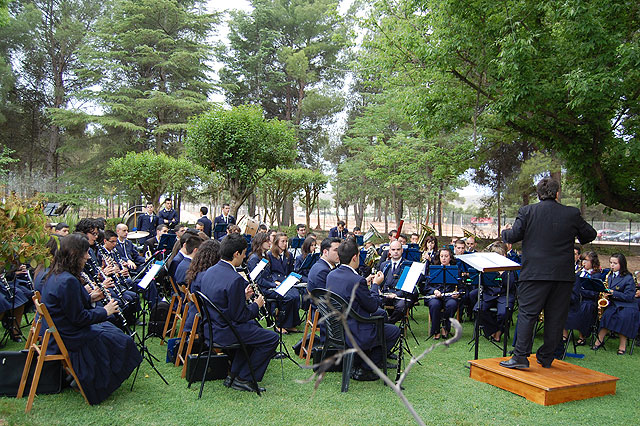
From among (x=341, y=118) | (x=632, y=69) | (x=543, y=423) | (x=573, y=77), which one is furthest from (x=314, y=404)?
(x=341, y=118)

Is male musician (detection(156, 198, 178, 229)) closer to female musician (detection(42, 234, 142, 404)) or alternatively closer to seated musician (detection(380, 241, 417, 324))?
seated musician (detection(380, 241, 417, 324))

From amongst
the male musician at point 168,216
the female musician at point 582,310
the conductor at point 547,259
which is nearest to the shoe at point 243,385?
the conductor at point 547,259

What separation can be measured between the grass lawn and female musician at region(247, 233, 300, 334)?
6.52ft

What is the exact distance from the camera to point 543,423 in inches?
168

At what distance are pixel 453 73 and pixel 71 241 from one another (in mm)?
8171

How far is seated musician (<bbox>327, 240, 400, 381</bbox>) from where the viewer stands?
4993 millimetres

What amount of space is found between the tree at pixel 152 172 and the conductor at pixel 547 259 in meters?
17.7

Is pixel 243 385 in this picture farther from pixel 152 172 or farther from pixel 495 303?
pixel 152 172

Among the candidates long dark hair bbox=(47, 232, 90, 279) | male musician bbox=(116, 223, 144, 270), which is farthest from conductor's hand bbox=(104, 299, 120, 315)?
male musician bbox=(116, 223, 144, 270)

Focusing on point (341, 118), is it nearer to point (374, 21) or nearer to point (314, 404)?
point (374, 21)

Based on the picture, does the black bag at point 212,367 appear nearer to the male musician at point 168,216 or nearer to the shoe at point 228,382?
the shoe at point 228,382

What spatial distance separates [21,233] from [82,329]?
1067 mm

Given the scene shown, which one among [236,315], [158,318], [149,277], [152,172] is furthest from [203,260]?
[152,172]

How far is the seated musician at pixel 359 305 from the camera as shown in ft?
16.4
